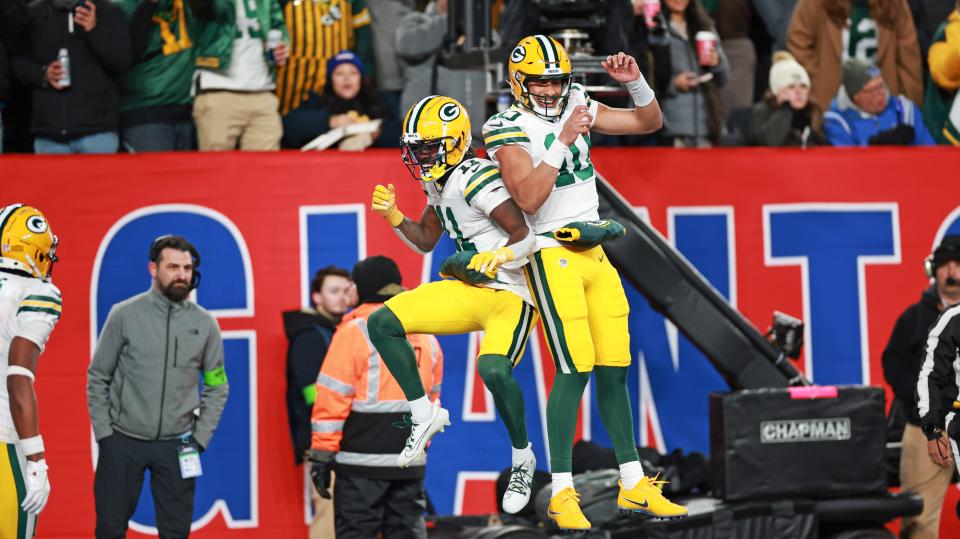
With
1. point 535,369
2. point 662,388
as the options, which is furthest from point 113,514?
point 662,388

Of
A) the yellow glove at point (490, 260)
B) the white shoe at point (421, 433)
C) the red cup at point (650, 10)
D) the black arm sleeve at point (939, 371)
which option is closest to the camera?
the yellow glove at point (490, 260)

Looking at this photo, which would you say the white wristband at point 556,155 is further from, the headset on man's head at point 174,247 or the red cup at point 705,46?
the red cup at point 705,46

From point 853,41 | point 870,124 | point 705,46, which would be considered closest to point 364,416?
point 705,46

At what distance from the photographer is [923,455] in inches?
385

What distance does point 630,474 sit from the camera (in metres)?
6.82

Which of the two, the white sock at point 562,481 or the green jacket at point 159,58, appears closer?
the white sock at point 562,481

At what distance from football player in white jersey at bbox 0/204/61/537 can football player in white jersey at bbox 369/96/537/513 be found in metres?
2.02

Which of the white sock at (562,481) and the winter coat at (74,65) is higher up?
the winter coat at (74,65)

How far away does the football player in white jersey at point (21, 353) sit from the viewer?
7766 mm

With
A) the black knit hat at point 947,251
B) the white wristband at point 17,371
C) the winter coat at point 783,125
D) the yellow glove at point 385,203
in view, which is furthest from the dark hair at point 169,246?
the black knit hat at point 947,251

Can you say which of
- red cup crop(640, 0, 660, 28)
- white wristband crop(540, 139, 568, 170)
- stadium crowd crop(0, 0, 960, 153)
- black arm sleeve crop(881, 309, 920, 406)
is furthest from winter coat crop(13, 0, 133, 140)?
black arm sleeve crop(881, 309, 920, 406)

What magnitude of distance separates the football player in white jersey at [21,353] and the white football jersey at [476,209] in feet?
7.34

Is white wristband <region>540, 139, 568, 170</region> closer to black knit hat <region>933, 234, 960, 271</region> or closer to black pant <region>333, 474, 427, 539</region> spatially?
black pant <region>333, 474, 427, 539</region>

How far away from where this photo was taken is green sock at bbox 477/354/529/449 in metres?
6.59
